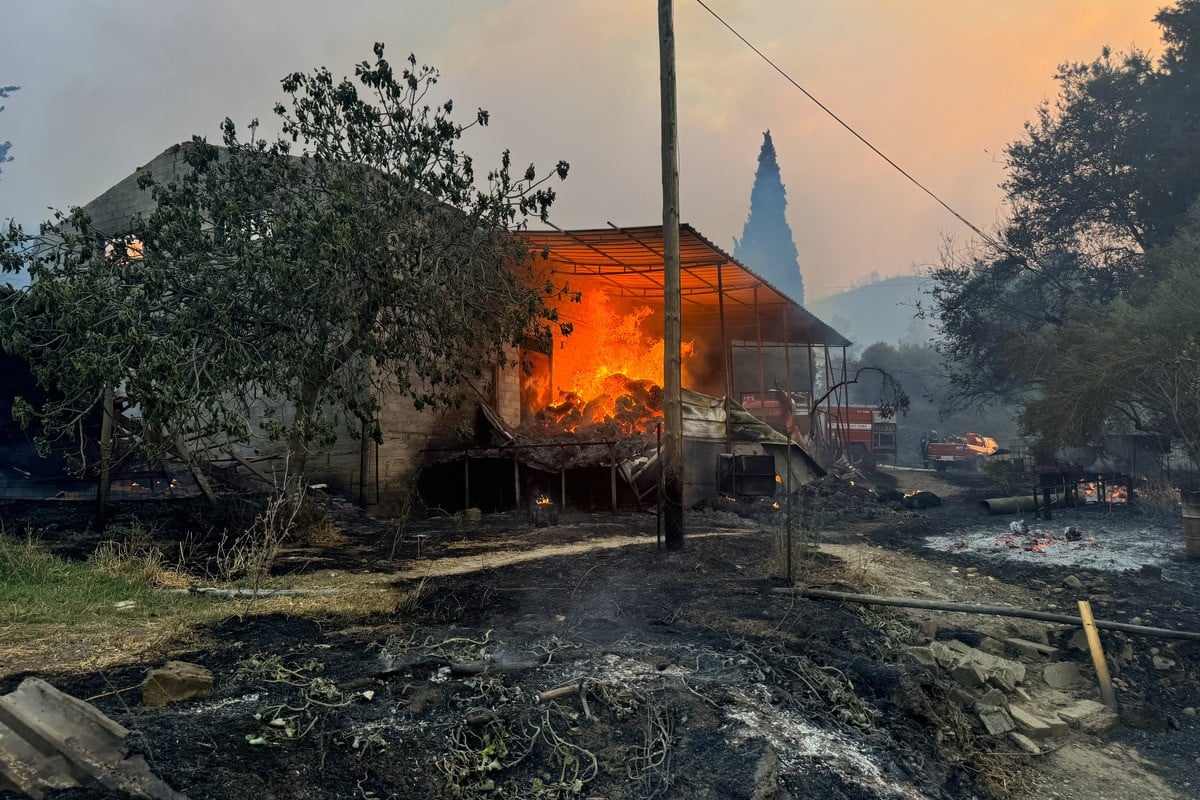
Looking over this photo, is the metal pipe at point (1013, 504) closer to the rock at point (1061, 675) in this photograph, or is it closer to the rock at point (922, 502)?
the rock at point (922, 502)

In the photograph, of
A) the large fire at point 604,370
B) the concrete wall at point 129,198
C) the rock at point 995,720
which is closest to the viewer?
the rock at point 995,720

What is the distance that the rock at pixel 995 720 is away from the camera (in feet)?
17.6

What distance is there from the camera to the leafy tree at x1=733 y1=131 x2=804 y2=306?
102m

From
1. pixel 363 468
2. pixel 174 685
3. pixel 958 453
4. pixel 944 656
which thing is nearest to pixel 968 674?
pixel 944 656

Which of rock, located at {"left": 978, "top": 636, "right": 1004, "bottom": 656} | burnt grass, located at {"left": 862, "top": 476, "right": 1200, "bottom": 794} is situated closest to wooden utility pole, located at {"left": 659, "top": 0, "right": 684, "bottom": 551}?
rock, located at {"left": 978, "top": 636, "right": 1004, "bottom": 656}

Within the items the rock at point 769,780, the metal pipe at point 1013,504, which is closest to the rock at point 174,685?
the rock at point 769,780

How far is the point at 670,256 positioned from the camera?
9.43 m

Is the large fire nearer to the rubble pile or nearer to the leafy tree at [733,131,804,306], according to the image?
the rubble pile

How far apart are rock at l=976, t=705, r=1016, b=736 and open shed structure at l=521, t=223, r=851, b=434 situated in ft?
28.4

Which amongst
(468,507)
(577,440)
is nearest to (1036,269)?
(577,440)

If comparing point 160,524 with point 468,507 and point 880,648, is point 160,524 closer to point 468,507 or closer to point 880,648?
point 468,507

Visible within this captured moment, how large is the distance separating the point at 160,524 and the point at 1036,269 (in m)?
28.7

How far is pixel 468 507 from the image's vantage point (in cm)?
1536

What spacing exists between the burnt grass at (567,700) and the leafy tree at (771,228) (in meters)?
98.5
